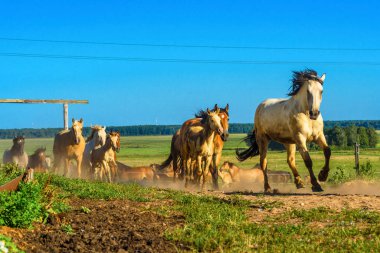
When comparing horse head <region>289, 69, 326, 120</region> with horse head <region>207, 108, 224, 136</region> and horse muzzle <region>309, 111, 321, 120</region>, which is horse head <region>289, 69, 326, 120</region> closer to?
horse muzzle <region>309, 111, 321, 120</region>

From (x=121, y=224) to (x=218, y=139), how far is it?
1031cm

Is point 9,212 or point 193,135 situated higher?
point 193,135

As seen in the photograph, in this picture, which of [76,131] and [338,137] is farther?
[338,137]

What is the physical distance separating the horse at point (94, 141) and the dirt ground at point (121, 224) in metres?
12.3

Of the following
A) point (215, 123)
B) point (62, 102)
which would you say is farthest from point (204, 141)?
point (62, 102)

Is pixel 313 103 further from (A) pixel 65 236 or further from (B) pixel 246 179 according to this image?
(B) pixel 246 179

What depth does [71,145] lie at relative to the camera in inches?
1003

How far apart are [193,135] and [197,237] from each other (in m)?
10.1

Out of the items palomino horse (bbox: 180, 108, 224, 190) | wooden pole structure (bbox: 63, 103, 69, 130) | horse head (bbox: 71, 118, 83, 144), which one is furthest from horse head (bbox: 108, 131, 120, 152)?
palomino horse (bbox: 180, 108, 224, 190)

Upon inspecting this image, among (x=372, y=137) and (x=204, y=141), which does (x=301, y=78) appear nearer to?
(x=204, y=141)

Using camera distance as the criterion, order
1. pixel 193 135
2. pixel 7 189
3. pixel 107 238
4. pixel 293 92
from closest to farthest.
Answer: pixel 107 238
pixel 7 189
pixel 293 92
pixel 193 135

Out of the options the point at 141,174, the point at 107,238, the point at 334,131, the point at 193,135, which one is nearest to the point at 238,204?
the point at 107,238

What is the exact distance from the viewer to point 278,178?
33656 mm

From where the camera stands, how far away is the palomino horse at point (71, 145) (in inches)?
990
